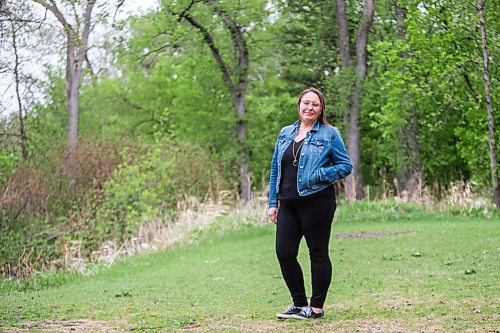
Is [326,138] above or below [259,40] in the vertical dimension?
below

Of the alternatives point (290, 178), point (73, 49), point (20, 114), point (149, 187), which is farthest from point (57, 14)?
point (290, 178)

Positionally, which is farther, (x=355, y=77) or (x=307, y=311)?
(x=355, y=77)

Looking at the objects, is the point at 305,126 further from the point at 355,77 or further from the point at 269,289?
the point at 355,77

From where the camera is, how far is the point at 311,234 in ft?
20.9

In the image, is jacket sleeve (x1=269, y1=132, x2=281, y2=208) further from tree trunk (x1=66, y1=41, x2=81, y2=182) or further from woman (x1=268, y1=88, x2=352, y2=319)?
tree trunk (x1=66, y1=41, x2=81, y2=182)

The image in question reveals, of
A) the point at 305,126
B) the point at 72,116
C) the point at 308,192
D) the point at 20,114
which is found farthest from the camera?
the point at 72,116

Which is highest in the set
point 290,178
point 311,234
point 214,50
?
point 214,50

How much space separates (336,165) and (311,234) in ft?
1.92

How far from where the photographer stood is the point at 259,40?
2542 centimetres

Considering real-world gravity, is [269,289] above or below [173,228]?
below

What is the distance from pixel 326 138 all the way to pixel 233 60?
20.2 m

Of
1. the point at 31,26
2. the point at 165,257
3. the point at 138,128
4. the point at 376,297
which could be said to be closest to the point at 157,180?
the point at 165,257

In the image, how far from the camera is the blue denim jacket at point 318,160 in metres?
6.32

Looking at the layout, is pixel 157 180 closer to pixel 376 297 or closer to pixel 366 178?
pixel 376 297
